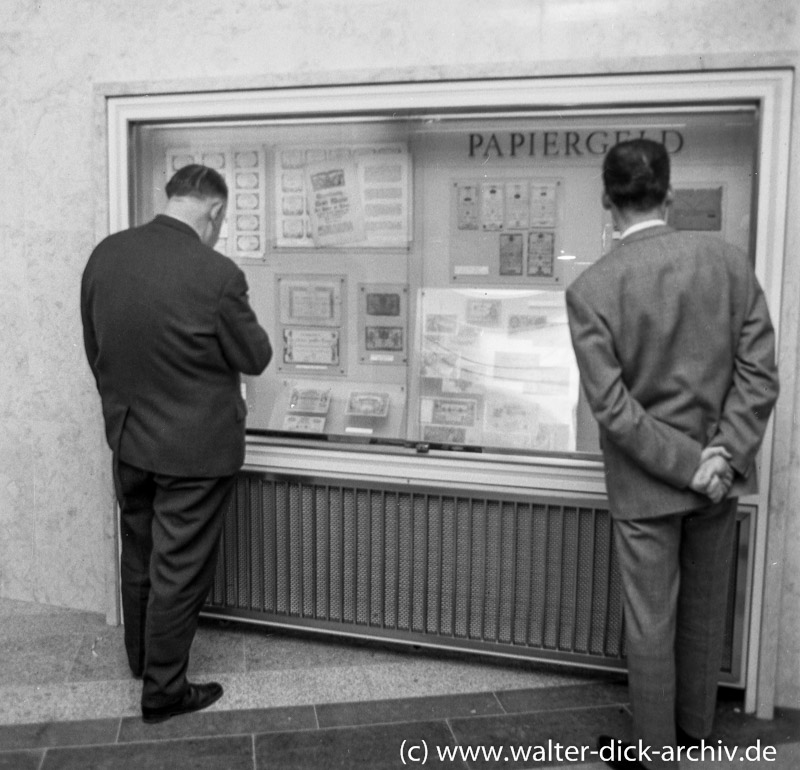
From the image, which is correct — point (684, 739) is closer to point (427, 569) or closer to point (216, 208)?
point (427, 569)

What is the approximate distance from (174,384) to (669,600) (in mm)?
1605

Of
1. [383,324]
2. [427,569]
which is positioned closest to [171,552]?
[427,569]

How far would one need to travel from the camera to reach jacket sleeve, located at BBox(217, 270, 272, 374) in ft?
9.34

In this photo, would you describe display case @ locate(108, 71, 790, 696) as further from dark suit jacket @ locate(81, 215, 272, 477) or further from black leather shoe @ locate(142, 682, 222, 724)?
dark suit jacket @ locate(81, 215, 272, 477)

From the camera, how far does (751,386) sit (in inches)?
96.8

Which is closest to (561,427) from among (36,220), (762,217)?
(762,217)

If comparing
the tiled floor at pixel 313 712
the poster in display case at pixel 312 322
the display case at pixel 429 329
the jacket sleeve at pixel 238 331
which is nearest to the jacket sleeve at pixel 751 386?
the display case at pixel 429 329

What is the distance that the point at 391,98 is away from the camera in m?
3.25

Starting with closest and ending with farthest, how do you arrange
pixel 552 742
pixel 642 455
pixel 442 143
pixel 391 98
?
pixel 642 455
pixel 552 742
pixel 391 98
pixel 442 143

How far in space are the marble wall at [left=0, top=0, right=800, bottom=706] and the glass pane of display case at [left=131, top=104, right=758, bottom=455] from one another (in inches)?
8.1

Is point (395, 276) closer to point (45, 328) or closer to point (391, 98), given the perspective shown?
point (391, 98)

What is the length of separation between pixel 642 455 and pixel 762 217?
3.35 ft

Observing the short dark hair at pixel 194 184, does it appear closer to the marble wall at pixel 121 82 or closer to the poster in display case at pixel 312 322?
the marble wall at pixel 121 82

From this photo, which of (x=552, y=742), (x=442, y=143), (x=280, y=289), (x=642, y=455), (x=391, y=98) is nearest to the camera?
(x=642, y=455)
